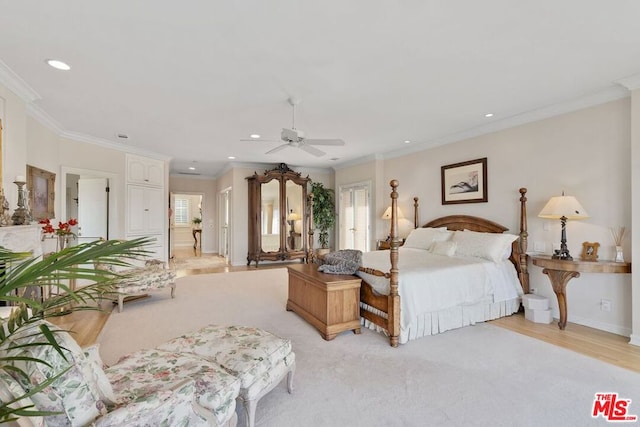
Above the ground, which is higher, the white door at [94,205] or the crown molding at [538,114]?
the crown molding at [538,114]

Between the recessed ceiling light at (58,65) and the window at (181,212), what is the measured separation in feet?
30.3

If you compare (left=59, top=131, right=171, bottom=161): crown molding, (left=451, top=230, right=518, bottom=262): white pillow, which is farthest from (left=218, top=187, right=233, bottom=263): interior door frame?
(left=451, top=230, right=518, bottom=262): white pillow

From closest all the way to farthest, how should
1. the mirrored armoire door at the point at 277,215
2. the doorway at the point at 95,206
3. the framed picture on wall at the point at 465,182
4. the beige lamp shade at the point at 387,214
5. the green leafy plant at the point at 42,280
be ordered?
the green leafy plant at the point at 42,280, the framed picture on wall at the point at 465,182, the doorway at the point at 95,206, the beige lamp shade at the point at 387,214, the mirrored armoire door at the point at 277,215

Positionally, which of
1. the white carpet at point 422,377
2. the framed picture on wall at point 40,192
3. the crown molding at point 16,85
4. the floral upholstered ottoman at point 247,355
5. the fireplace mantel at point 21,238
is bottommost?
the white carpet at point 422,377

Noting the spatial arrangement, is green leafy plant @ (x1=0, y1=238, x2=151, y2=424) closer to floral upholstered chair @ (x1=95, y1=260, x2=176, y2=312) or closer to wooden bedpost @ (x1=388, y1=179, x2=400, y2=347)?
wooden bedpost @ (x1=388, y1=179, x2=400, y2=347)

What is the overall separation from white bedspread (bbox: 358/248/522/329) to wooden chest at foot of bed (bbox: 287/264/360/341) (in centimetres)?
28

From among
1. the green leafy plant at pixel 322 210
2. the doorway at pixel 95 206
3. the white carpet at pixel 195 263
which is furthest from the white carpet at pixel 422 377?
the green leafy plant at pixel 322 210

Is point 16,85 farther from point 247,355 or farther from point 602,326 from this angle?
point 602,326

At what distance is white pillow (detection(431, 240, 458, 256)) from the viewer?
4.14 metres

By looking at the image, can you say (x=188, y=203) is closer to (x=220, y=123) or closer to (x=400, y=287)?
(x=220, y=123)

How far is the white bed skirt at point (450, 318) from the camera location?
10.1 feet

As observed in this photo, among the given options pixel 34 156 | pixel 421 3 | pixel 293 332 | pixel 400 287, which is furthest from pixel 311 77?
pixel 34 156

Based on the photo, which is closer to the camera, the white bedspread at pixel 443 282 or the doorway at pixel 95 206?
the white bedspread at pixel 443 282

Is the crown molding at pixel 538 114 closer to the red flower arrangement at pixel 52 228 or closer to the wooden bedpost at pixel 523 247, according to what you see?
the wooden bedpost at pixel 523 247
